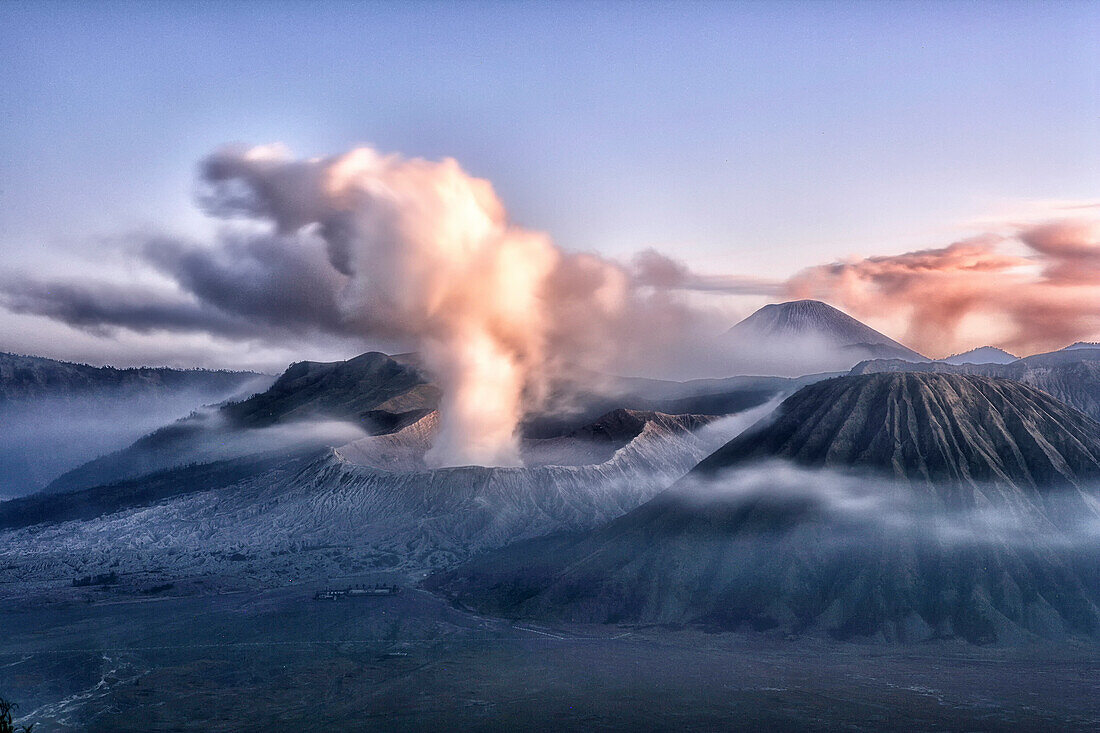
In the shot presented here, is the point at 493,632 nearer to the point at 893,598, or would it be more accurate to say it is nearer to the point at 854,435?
the point at 893,598

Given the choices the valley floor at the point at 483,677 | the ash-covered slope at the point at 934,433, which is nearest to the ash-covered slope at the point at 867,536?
the ash-covered slope at the point at 934,433

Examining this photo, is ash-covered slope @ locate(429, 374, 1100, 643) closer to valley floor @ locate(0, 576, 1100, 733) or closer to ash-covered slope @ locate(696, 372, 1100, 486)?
ash-covered slope @ locate(696, 372, 1100, 486)

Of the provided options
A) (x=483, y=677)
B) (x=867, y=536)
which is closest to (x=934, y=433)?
(x=867, y=536)

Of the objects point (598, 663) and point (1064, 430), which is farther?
point (1064, 430)

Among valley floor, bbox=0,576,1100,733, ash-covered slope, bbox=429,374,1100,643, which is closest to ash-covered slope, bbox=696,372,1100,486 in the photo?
ash-covered slope, bbox=429,374,1100,643

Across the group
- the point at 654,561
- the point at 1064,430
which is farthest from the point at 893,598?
the point at 1064,430

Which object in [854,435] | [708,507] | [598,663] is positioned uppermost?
[854,435]
